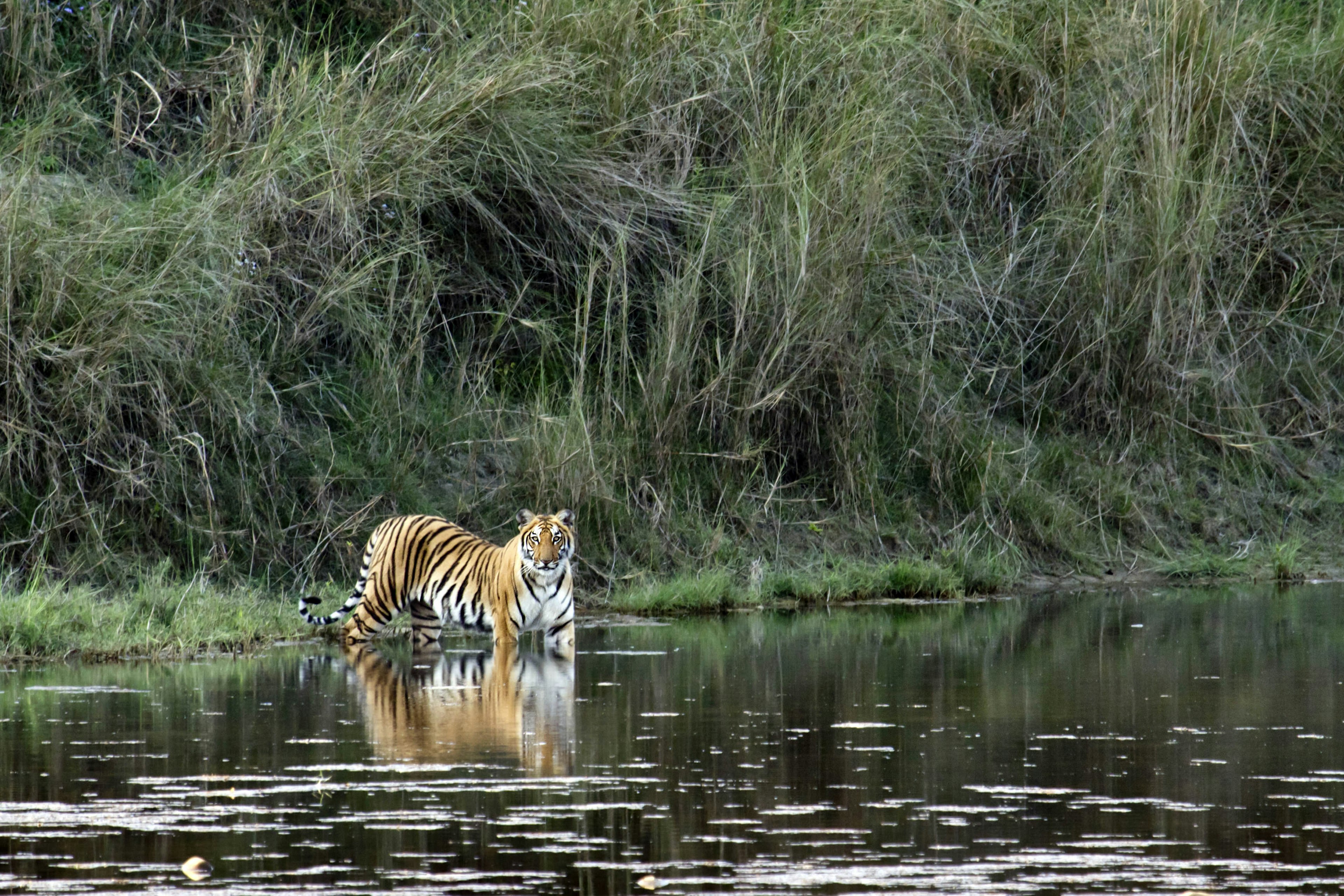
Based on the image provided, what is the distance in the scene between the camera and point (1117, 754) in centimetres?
746

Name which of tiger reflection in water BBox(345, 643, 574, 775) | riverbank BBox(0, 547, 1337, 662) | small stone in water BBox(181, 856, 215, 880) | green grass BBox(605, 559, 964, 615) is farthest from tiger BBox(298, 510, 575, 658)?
small stone in water BBox(181, 856, 215, 880)

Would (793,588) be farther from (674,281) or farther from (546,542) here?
(546,542)

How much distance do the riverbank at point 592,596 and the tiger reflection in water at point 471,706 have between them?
712 millimetres

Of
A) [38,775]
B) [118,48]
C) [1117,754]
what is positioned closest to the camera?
[38,775]

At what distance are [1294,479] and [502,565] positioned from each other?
24.8 feet

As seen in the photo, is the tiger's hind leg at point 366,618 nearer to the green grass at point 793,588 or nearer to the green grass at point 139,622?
the green grass at point 139,622

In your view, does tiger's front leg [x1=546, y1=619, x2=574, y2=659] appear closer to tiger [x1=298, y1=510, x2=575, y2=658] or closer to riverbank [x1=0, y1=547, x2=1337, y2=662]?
tiger [x1=298, y1=510, x2=575, y2=658]

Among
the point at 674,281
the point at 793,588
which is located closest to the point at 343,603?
the point at 793,588

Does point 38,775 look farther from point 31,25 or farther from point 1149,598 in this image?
point 31,25

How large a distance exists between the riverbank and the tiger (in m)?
0.30

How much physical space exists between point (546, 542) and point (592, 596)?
1729 millimetres

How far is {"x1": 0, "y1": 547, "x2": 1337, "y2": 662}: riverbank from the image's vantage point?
10086 millimetres

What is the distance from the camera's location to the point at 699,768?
7188mm

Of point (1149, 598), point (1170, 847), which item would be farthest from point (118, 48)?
point (1170, 847)
